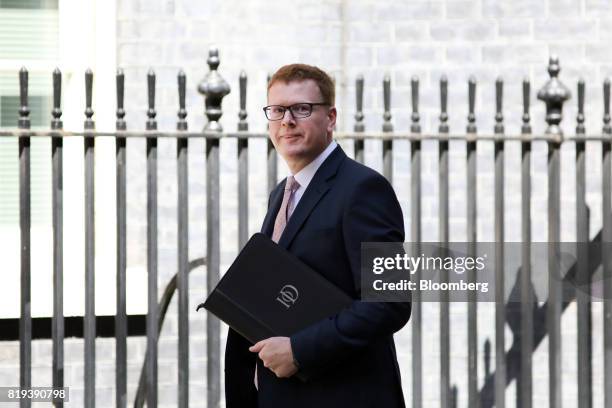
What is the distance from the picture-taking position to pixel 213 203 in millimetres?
5484

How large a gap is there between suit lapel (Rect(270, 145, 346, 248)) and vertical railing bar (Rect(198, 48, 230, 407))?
5.77 ft

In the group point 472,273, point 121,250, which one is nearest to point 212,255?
point 121,250

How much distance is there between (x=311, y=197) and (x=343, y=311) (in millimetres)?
326

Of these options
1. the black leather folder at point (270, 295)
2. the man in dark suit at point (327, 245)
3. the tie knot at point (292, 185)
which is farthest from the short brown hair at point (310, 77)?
the black leather folder at point (270, 295)

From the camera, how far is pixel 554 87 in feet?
18.4

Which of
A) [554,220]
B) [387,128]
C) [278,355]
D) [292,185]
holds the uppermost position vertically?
[387,128]

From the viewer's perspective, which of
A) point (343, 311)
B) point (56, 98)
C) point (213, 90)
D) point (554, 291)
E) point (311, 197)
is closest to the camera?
point (343, 311)

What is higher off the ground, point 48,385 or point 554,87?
point 554,87

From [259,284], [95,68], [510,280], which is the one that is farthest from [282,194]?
[95,68]

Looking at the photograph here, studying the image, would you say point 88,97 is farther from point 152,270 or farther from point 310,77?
point 310,77

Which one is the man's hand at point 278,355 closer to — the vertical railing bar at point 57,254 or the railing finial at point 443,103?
the vertical railing bar at point 57,254

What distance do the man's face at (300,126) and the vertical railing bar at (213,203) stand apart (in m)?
1.70

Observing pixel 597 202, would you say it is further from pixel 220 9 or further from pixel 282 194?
pixel 282 194

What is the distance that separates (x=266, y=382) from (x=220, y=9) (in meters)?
3.56
